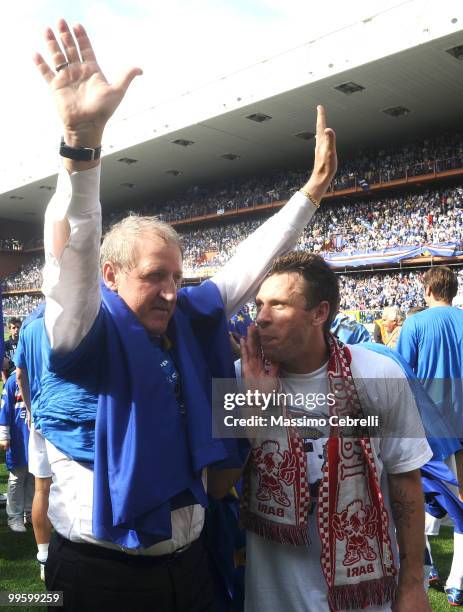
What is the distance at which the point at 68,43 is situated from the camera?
4.45 ft

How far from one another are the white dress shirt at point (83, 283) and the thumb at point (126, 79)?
0.20 m

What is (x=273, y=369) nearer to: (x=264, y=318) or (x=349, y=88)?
(x=264, y=318)

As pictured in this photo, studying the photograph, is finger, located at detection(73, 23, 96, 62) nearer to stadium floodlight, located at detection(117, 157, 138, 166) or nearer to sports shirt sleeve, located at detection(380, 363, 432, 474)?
sports shirt sleeve, located at detection(380, 363, 432, 474)

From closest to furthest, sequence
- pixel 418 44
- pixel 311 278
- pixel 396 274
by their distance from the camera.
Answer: pixel 311 278 → pixel 418 44 → pixel 396 274

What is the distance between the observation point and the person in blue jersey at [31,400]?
3227 mm

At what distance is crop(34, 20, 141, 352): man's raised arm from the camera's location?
1.32 metres

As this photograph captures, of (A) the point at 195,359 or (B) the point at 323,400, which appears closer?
(A) the point at 195,359

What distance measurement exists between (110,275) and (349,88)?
21841mm

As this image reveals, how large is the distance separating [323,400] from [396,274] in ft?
72.0

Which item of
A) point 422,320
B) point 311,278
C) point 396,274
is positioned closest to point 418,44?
point 396,274

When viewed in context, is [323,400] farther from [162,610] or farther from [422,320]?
[422,320]

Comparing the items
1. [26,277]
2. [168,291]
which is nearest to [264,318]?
[168,291]

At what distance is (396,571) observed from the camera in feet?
6.01

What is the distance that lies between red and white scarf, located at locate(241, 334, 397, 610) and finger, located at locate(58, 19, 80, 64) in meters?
1.20
